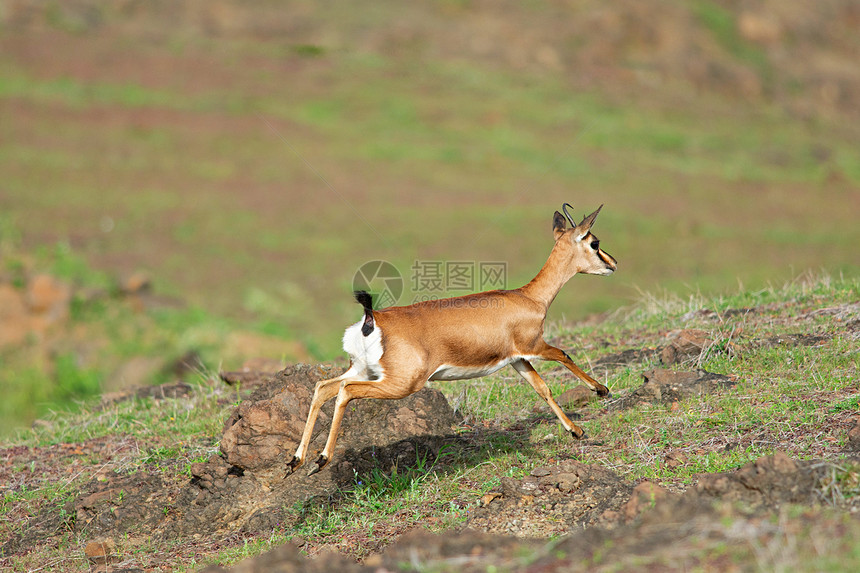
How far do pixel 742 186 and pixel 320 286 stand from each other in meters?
14.8

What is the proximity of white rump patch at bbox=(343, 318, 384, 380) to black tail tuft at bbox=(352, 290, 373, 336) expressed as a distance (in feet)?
0.15

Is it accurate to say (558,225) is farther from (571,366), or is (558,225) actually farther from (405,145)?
(405,145)

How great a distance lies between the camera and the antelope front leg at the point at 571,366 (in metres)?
7.52

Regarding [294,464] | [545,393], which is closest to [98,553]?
[294,464]

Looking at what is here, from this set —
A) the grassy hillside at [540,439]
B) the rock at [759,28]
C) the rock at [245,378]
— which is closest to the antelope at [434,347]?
the grassy hillside at [540,439]

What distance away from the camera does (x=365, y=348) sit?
21.5ft

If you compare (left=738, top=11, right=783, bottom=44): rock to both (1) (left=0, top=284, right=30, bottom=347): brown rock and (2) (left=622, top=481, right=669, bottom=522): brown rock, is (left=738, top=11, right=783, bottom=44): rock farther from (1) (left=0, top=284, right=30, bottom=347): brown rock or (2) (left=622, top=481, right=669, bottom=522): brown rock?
(2) (left=622, top=481, right=669, bottom=522): brown rock

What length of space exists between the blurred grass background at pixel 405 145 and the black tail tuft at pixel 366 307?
7.64m

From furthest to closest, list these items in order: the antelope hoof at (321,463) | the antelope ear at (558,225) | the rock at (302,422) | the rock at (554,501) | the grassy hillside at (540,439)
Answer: the antelope ear at (558,225) → the rock at (302,422) → the antelope hoof at (321,463) → the grassy hillside at (540,439) → the rock at (554,501)

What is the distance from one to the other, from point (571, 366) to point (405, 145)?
899 inches

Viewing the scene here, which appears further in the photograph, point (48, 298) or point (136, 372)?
point (48, 298)

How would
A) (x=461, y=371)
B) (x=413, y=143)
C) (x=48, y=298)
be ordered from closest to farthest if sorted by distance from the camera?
1. (x=461, y=371)
2. (x=48, y=298)
3. (x=413, y=143)

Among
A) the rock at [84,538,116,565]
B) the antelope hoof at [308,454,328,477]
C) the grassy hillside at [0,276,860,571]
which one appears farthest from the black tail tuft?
the rock at [84,538,116,565]

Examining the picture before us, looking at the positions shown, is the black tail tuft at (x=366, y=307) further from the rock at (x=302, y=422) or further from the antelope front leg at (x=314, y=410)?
the rock at (x=302, y=422)
